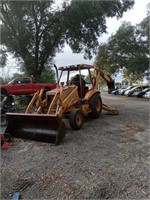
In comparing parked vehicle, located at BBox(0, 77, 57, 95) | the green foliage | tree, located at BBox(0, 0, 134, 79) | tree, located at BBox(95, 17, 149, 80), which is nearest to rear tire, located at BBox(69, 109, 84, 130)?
parked vehicle, located at BBox(0, 77, 57, 95)

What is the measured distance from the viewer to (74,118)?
8680mm

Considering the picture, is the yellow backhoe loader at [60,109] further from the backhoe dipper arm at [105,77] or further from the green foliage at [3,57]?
the green foliage at [3,57]

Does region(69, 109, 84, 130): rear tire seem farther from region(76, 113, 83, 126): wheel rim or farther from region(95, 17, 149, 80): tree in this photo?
region(95, 17, 149, 80): tree

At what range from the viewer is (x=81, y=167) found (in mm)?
5477

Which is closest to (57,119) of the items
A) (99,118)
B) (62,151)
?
(62,151)

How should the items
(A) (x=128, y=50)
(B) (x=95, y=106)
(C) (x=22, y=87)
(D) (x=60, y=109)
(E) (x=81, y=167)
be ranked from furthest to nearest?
1. (A) (x=128, y=50)
2. (C) (x=22, y=87)
3. (B) (x=95, y=106)
4. (D) (x=60, y=109)
5. (E) (x=81, y=167)

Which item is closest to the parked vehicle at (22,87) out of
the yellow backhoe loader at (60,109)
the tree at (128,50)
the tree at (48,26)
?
the tree at (48,26)

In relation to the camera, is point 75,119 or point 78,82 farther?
point 78,82

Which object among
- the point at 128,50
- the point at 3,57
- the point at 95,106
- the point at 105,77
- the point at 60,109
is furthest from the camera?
the point at 128,50

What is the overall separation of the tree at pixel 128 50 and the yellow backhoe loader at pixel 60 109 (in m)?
17.4

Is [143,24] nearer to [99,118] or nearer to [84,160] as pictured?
[99,118]

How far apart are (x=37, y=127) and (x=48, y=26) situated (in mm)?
14214

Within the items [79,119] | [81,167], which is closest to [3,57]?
[79,119]

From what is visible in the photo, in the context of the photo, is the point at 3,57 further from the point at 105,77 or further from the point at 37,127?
the point at 37,127
